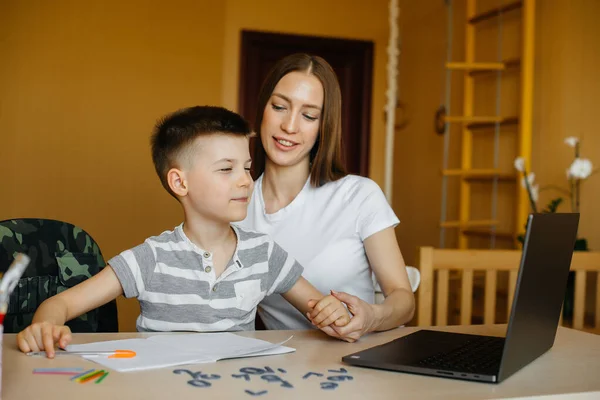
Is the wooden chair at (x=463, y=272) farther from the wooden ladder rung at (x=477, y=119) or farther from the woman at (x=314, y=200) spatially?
the wooden ladder rung at (x=477, y=119)

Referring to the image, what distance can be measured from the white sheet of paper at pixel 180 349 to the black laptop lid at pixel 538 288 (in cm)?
38

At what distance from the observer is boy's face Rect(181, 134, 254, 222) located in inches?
57.0

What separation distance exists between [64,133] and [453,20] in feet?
7.80

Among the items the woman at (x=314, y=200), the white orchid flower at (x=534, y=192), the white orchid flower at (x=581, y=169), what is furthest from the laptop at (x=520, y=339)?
the white orchid flower at (x=534, y=192)

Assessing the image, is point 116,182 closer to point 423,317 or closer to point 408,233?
point 408,233

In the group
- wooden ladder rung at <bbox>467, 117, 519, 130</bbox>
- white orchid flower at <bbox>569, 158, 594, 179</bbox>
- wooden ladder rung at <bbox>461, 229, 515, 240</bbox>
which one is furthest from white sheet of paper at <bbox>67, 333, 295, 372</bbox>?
wooden ladder rung at <bbox>467, 117, 519, 130</bbox>

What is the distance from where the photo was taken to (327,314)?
128 centimetres

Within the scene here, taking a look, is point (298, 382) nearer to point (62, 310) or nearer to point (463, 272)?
point (62, 310)

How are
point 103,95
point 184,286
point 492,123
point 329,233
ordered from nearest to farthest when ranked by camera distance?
point 184,286, point 329,233, point 492,123, point 103,95

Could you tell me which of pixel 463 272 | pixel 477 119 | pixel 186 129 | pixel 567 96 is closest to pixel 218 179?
pixel 186 129

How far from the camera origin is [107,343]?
1188 mm

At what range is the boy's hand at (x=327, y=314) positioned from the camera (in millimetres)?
1279

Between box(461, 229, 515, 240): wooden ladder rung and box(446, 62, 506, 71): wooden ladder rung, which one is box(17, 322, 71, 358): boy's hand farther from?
box(446, 62, 506, 71): wooden ladder rung

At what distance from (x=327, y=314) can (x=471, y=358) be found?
0.87 feet
